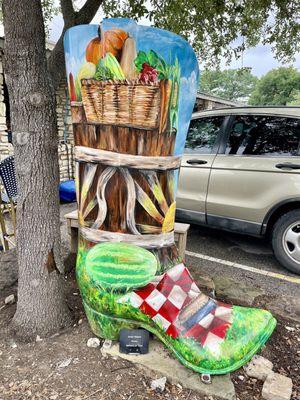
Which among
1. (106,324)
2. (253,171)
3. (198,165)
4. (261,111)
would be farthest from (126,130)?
(261,111)

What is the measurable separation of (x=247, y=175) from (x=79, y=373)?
8.00 feet

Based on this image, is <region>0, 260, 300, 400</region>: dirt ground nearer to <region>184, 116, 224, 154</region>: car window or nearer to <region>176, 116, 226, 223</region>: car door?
<region>176, 116, 226, 223</region>: car door

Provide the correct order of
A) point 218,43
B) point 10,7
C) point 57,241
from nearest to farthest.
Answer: point 10,7 → point 57,241 → point 218,43

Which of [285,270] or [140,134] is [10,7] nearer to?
[140,134]

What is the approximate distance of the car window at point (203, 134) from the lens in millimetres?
3630

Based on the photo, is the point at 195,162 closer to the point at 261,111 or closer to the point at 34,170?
the point at 261,111

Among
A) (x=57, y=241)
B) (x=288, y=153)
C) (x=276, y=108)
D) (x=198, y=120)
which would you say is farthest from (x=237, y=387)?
(x=198, y=120)

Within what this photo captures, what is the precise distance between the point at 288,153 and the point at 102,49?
225cm

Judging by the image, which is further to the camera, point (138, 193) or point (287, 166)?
point (287, 166)

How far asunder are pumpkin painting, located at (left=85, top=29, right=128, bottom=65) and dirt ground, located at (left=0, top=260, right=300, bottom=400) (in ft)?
5.49

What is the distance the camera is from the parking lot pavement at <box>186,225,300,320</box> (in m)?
2.87

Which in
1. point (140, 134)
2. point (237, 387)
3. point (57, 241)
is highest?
point (140, 134)

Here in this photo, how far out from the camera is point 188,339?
166 centimetres

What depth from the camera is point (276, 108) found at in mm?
3248
